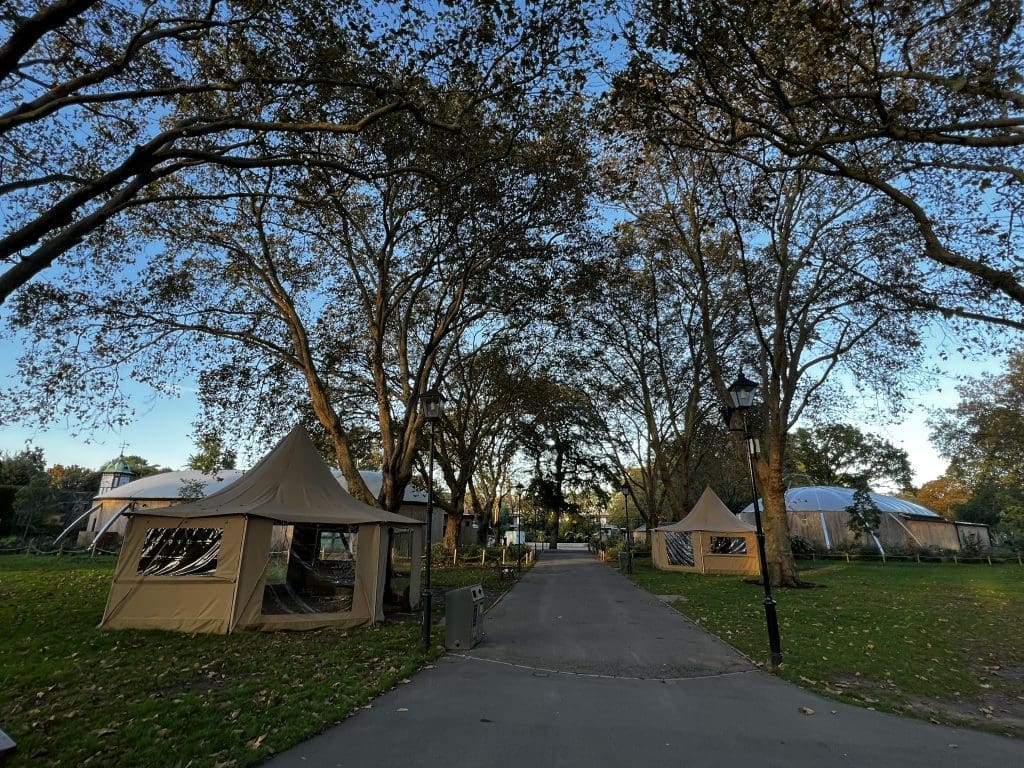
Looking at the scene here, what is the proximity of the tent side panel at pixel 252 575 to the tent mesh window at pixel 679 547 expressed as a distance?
19264mm

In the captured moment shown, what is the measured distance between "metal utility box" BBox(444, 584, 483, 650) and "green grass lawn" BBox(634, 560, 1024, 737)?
4.49 metres

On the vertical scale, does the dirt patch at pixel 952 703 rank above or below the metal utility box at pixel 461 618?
below

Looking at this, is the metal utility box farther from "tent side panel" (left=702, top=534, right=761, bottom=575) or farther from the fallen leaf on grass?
"tent side panel" (left=702, top=534, right=761, bottom=575)

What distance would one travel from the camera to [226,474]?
36.8m

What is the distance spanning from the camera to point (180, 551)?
10.1 meters

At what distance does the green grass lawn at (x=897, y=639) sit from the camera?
6188 millimetres

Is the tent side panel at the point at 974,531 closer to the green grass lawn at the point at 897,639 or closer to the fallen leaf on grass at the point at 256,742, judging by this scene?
the green grass lawn at the point at 897,639

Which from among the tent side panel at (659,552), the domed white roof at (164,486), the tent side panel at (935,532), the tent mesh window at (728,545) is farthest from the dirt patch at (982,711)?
the tent side panel at (935,532)

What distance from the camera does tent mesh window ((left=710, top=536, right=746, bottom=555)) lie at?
23.1m

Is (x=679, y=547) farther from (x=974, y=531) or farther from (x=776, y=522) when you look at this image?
(x=974, y=531)

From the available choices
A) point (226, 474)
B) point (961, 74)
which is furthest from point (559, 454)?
point (961, 74)

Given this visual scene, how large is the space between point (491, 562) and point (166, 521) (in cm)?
1931

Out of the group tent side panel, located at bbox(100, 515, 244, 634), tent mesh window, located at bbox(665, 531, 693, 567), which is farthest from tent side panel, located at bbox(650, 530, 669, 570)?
tent side panel, located at bbox(100, 515, 244, 634)

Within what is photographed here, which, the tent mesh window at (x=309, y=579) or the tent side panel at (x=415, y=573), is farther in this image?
the tent side panel at (x=415, y=573)
